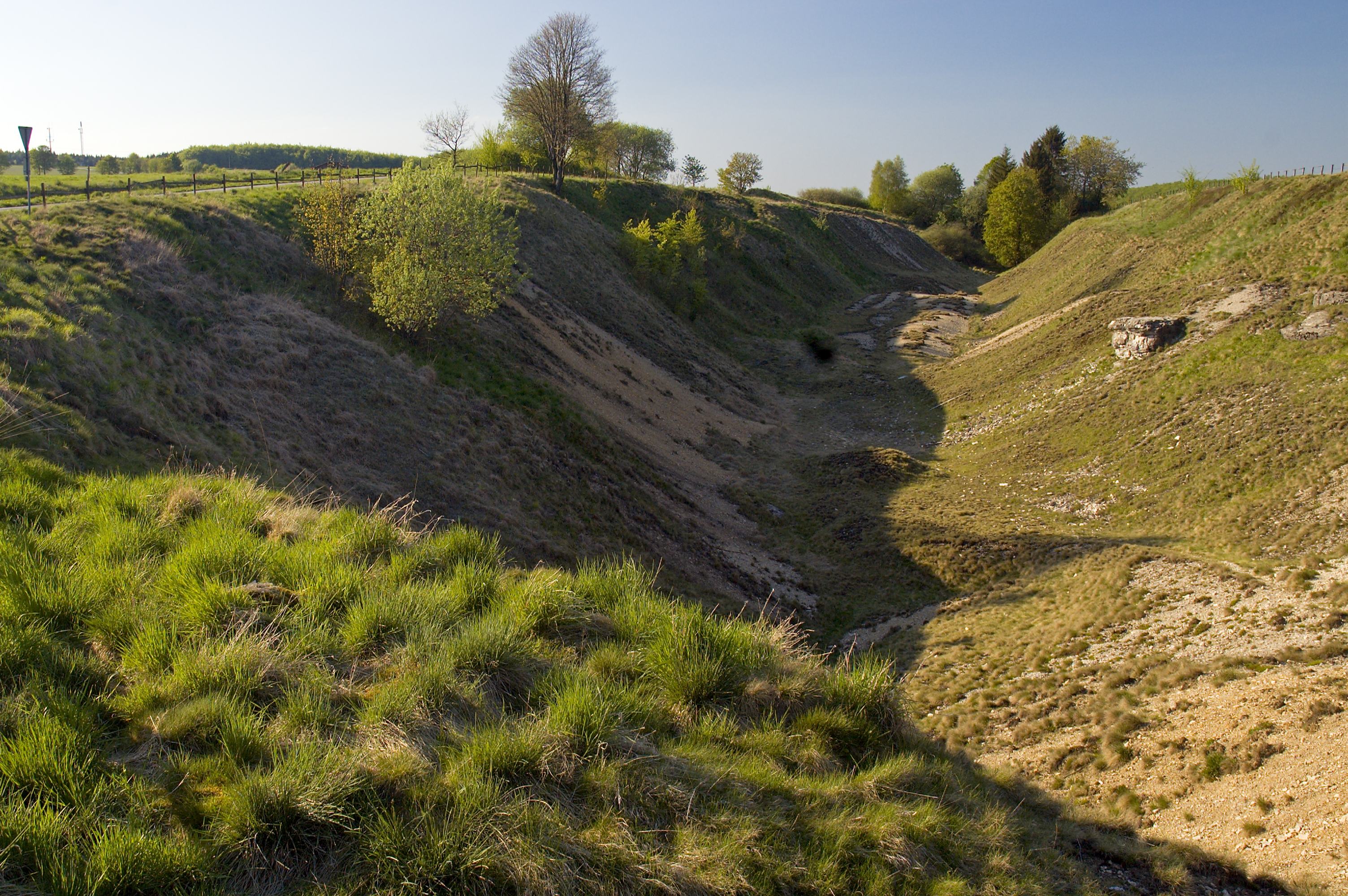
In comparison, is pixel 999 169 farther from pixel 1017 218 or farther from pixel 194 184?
pixel 194 184

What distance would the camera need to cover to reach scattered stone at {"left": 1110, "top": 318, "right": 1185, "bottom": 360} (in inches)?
934

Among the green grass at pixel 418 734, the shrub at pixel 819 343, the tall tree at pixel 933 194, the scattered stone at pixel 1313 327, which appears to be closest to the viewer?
the green grass at pixel 418 734

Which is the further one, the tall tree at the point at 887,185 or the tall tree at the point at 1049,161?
the tall tree at the point at 887,185

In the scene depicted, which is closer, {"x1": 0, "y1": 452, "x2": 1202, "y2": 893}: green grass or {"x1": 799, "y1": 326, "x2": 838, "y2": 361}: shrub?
{"x1": 0, "y1": 452, "x2": 1202, "y2": 893}: green grass

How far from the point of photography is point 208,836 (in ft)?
10.9

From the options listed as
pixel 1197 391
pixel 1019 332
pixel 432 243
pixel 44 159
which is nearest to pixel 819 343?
pixel 1019 332

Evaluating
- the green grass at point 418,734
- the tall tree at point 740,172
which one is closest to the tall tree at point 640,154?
the tall tree at point 740,172

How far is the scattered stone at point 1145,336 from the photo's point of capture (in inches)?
934

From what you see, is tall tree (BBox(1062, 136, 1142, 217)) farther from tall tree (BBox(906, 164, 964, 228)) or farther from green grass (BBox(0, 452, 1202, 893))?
green grass (BBox(0, 452, 1202, 893))

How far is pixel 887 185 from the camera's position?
104562 mm

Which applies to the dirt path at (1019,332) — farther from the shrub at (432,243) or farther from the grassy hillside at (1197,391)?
the shrub at (432,243)

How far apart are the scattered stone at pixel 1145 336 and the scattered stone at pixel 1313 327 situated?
3.93m

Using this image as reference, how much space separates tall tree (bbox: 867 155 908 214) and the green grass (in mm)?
108413

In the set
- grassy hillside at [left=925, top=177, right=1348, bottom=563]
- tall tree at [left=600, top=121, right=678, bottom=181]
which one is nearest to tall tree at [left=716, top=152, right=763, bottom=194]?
tall tree at [left=600, top=121, right=678, bottom=181]
